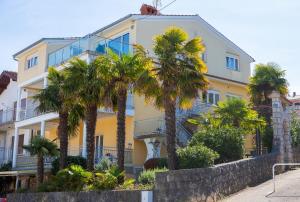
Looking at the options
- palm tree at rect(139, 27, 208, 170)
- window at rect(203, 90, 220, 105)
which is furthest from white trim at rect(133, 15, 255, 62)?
palm tree at rect(139, 27, 208, 170)

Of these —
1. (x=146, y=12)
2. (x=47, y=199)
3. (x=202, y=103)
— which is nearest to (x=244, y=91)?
(x=202, y=103)

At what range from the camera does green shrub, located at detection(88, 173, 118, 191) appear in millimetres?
16641

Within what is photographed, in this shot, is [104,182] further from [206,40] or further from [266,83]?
[206,40]

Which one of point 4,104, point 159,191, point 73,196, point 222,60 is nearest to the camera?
point 159,191

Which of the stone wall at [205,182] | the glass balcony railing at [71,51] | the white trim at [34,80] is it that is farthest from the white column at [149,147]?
the white trim at [34,80]

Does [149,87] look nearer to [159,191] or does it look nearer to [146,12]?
[159,191]

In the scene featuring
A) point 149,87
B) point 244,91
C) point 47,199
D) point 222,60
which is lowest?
point 47,199

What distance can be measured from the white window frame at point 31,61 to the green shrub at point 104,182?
19537 millimetres

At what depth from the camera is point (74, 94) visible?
20.9m

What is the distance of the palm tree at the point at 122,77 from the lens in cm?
1941

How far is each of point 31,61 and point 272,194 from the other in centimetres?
2473

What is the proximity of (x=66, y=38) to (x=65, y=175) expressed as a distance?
17.4 meters

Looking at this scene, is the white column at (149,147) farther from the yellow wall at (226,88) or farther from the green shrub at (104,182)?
the green shrub at (104,182)

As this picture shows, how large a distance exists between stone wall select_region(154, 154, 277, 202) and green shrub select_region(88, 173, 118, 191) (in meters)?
2.25
